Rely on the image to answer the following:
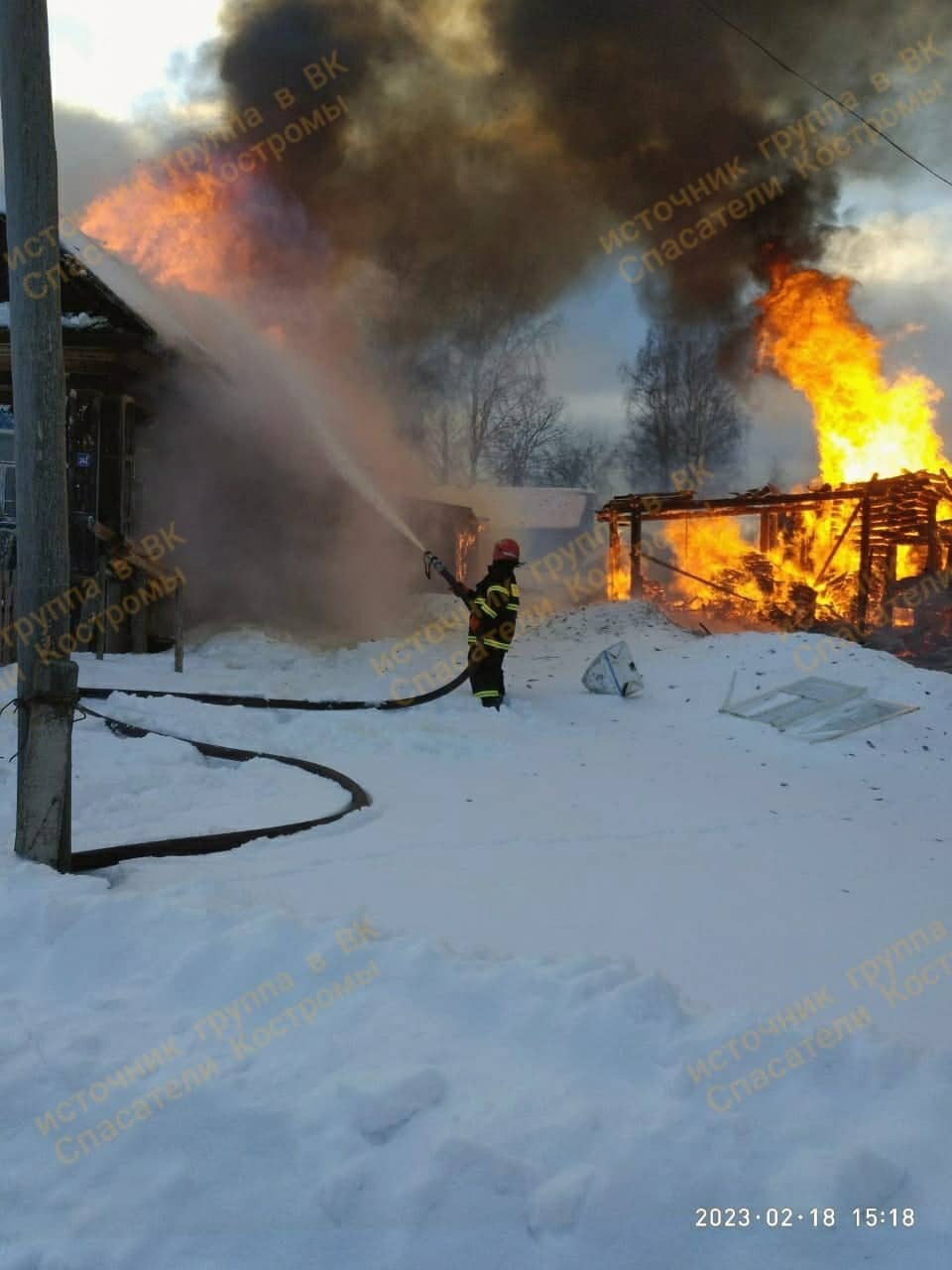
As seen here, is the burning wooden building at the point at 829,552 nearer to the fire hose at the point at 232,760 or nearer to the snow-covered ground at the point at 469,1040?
the fire hose at the point at 232,760

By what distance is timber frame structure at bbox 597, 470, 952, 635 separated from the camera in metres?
16.7

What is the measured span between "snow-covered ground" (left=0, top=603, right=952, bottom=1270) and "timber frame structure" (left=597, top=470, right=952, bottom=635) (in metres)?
12.6

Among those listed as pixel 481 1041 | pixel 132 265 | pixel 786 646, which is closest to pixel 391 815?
pixel 481 1041

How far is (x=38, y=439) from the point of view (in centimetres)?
354

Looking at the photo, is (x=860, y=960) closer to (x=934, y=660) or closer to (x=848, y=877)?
(x=848, y=877)

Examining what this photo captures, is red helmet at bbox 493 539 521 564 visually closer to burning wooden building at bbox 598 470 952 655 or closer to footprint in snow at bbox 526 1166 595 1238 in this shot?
footprint in snow at bbox 526 1166 595 1238

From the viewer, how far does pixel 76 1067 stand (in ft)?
7.37

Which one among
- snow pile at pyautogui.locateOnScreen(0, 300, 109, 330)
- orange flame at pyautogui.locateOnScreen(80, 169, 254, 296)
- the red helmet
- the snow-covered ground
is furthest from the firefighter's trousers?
orange flame at pyautogui.locateOnScreen(80, 169, 254, 296)

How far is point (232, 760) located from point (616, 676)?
5295 millimetres

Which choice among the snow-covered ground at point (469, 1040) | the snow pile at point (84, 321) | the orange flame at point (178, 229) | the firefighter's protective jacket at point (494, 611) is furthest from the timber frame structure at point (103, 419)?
the snow-covered ground at point (469, 1040)

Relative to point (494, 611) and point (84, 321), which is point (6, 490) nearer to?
point (84, 321)

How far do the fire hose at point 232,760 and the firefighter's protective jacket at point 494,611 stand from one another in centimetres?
33

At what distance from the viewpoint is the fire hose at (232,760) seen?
13.2 feet

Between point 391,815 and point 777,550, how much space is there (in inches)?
718
